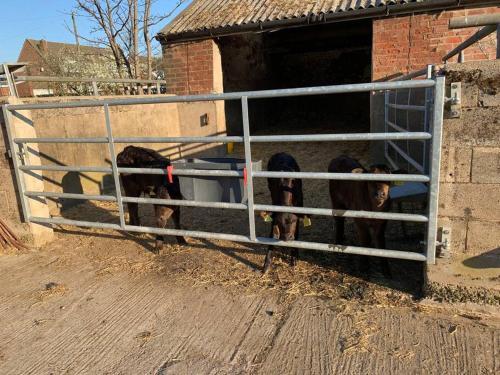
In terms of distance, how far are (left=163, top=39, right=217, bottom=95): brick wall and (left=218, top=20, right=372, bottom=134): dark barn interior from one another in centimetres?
338

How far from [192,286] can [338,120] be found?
44.1 feet

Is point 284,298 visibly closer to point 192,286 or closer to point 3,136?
point 192,286

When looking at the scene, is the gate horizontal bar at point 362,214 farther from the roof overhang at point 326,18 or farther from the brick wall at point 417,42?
the roof overhang at point 326,18

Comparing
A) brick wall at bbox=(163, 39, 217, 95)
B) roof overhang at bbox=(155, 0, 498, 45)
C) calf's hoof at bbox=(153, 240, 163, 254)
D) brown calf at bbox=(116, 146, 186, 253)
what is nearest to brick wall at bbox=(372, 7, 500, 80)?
roof overhang at bbox=(155, 0, 498, 45)

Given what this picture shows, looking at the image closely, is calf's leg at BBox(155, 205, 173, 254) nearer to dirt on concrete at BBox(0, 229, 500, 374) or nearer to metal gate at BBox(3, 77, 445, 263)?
metal gate at BBox(3, 77, 445, 263)

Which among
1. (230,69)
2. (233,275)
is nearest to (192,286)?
(233,275)

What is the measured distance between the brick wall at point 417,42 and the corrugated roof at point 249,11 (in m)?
0.46

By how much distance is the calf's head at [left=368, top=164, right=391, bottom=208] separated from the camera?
10.8ft

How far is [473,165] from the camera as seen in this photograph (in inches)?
117

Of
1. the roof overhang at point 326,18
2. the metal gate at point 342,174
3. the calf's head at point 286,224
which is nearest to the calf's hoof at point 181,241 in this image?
the metal gate at point 342,174

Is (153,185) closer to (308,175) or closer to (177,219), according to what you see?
(177,219)

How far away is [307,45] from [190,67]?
8.39 meters

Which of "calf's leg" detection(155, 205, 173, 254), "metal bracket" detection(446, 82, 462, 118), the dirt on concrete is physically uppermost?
"metal bracket" detection(446, 82, 462, 118)

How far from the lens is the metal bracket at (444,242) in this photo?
3.12 metres
